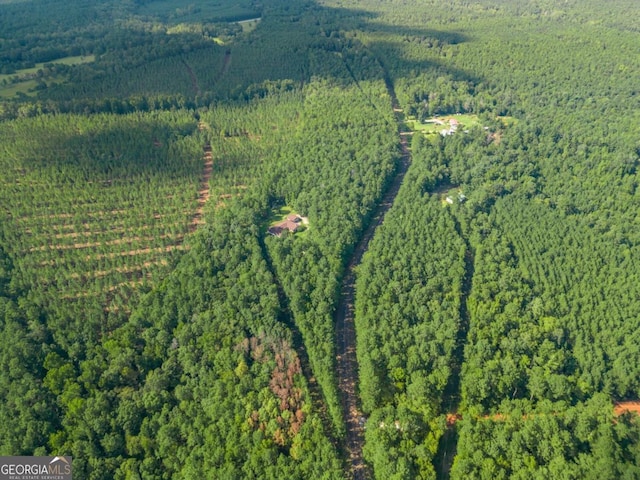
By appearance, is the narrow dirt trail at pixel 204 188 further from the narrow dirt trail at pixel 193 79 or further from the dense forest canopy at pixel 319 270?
the narrow dirt trail at pixel 193 79

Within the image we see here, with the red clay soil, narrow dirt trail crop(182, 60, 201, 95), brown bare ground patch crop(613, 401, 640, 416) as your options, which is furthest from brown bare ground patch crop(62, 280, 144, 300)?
narrow dirt trail crop(182, 60, 201, 95)

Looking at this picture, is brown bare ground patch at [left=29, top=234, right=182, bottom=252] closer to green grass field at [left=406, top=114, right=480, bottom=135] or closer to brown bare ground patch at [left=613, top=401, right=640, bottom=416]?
brown bare ground patch at [left=613, top=401, right=640, bottom=416]

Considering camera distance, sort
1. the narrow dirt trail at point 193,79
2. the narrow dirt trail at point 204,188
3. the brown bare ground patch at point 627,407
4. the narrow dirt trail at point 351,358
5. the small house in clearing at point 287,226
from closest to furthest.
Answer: the narrow dirt trail at point 351,358 < the brown bare ground patch at point 627,407 < the small house in clearing at point 287,226 < the narrow dirt trail at point 204,188 < the narrow dirt trail at point 193,79

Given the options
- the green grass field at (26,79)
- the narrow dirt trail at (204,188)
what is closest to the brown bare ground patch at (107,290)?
the narrow dirt trail at (204,188)

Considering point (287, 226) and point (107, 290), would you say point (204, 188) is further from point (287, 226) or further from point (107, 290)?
point (107, 290)

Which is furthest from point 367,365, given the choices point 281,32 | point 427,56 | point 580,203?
point 281,32
